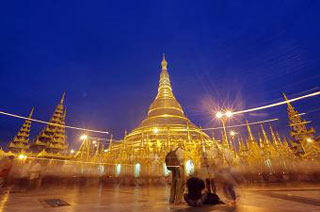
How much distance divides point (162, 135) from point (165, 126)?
5.86 feet

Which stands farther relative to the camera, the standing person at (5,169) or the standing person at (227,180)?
the standing person at (5,169)

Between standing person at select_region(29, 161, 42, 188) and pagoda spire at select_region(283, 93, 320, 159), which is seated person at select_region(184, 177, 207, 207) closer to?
standing person at select_region(29, 161, 42, 188)

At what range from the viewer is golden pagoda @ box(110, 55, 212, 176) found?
16.2 metres

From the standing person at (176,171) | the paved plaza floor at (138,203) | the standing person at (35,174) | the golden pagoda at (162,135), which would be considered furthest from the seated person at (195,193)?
the standing person at (35,174)

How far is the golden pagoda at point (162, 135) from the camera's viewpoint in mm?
16250

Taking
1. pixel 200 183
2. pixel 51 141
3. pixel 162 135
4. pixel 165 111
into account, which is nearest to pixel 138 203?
pixel 200 183

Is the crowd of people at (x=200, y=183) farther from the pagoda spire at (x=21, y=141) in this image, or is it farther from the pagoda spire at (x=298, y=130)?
the pagoda spire at (x=21, y=141)

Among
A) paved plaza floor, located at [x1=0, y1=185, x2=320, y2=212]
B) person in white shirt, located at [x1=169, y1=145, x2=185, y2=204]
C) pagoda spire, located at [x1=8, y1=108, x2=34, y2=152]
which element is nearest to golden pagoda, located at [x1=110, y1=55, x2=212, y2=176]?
paved plaza floor, located at [x1=0, y1=185, x2=320, y2=212]

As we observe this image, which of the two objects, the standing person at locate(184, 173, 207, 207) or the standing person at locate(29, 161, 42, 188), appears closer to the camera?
the standing person at locate(184, 173, 207, 207)

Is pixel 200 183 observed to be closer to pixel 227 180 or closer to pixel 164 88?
pixel 227 180

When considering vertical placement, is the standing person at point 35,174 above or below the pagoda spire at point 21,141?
below

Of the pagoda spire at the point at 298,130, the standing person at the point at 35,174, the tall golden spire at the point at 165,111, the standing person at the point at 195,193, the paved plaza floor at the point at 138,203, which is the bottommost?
the paved plaza floor at the point at 138,203

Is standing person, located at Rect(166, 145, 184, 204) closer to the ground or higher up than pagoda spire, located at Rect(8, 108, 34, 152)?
closer to the ground

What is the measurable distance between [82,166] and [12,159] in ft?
14.0
